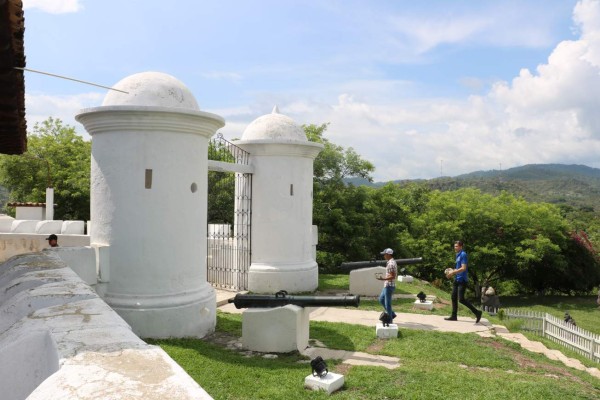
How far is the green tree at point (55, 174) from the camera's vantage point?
23.6 meters

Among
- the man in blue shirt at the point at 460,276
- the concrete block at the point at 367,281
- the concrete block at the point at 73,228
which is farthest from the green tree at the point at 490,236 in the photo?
the concrete block at the point at 73,228

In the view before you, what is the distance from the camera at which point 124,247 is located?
→ 814cm

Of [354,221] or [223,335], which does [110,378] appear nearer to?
[223,335]

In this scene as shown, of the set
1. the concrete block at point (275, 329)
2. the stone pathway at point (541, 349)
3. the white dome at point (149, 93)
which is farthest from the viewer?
the white dome at point (149, 93)

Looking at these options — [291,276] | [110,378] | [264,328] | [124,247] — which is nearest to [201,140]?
[124,247]

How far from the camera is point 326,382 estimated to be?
19.4 feet

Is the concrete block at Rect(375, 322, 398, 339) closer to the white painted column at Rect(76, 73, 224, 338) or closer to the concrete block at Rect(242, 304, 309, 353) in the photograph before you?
the concrete block at Rect(242, 304, 309, 353)

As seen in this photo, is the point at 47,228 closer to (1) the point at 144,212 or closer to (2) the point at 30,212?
(2) the point at 30,212

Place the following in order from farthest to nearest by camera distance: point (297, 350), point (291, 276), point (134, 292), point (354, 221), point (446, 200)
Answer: point (446, 200) → point (354, 221) → point (291, 276) → point (134, 292) → point (297, 350)

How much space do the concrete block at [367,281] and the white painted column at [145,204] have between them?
220 inches

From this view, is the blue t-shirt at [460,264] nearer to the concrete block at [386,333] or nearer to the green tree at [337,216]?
the concrete block at [386,333]

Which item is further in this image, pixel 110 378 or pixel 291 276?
pixel 291 276

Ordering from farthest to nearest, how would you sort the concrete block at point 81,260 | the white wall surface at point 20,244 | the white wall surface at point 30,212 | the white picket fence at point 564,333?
the white wall surface at point 30,212, the white picket fence at point 564,333, the white wall surface at point 20,244, the concrete block at point 81,260

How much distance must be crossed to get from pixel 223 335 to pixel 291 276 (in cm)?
443
